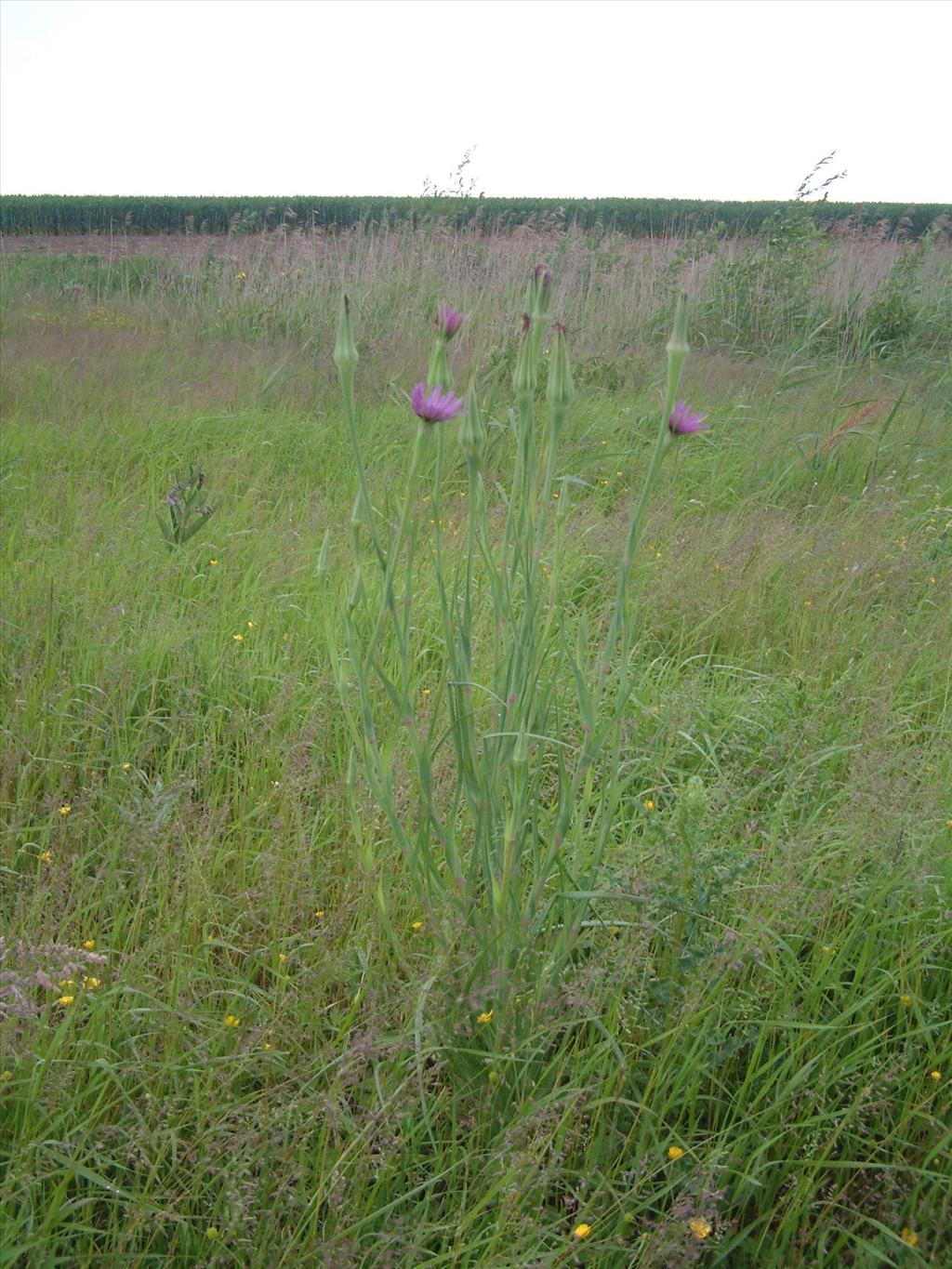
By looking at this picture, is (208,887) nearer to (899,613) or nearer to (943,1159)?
(943,1159)

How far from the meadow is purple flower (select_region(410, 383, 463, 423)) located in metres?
0.03

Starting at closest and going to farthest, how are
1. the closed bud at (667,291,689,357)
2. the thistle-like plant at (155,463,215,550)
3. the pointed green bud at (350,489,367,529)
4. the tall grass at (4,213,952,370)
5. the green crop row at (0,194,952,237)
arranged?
the closed bud at (667,291,689,357) → the pointed green bud at (350,489,367,529) → the thistle-like plant at (155,463,215,550) → the tall grass at (4,213,952,370) → the green crop row at (0,194,952,237)

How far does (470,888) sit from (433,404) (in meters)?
0.61

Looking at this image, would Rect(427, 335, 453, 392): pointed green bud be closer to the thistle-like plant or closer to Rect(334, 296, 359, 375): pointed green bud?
Rect(334, 296, 359, 375): pointed green bud

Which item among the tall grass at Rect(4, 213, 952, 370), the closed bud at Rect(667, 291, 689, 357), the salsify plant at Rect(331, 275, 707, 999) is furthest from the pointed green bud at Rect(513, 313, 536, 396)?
the tall grass at Rect(4, 213, 952, 370)

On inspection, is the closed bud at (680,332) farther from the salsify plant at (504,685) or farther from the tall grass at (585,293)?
the tall grass at (585,293)

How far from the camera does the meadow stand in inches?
43.1

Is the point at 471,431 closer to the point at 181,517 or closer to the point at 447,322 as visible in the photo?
the point at 447,322

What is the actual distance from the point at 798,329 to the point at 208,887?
5.33 metres

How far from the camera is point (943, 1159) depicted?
123cm

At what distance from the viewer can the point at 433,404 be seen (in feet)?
3.52

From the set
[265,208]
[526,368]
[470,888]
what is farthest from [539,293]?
[265,208]

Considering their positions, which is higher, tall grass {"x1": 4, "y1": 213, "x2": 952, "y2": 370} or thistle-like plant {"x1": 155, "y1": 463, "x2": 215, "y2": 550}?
tall grass {"x1": 4, "y1": 213, "x2": 952, "y2": 370}

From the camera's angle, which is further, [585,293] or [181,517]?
[585,293]
